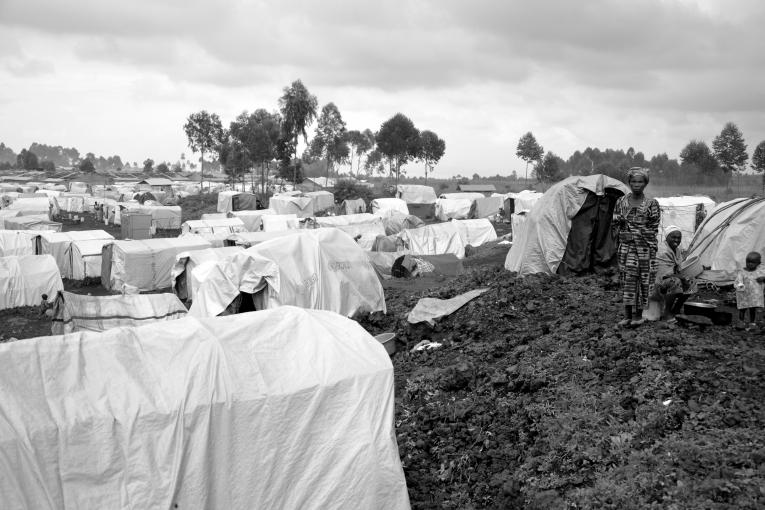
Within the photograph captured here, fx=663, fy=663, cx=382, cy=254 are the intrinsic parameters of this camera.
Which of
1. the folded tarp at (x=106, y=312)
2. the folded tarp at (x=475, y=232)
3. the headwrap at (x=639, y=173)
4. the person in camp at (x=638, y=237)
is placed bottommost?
the folded tarp at (x=106, y=312)

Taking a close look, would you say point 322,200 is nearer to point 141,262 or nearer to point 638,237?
point 141,262

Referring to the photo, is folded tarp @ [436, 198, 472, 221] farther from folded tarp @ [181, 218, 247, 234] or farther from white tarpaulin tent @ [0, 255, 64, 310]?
white tarpaulin tent @ [0, 255, 64, 310]

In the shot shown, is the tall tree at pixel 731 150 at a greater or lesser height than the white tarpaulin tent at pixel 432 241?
greater

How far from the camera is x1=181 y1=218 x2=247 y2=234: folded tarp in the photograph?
30906 millimetres

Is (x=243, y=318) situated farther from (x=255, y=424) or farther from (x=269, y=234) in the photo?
(x=269, y=234)

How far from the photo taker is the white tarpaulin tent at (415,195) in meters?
51.1

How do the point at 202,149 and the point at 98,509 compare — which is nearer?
the point at 98,509

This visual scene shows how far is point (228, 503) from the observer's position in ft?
16.5

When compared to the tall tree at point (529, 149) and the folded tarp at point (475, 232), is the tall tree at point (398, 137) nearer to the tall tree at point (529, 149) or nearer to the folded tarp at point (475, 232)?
the tall tree at point (529, 149)

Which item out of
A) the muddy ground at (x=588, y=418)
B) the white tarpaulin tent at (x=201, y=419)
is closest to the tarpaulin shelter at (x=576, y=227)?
the muddy ground at (x=588, y=418)

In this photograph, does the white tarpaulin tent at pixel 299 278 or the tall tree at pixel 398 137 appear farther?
the tall tree at pixel 398 137

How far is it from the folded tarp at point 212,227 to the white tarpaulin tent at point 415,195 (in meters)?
20.3

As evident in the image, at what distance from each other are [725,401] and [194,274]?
11.5 m

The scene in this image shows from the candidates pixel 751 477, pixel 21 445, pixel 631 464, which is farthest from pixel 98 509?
pixel 751 477
